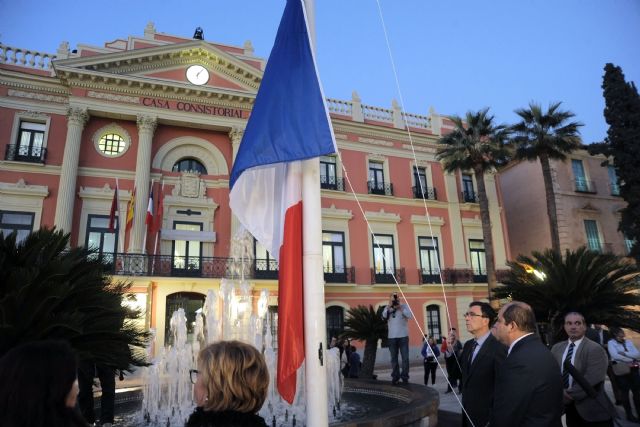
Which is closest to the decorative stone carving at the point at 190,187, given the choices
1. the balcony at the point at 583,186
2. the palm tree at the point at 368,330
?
the palm tree at the point at 368,330

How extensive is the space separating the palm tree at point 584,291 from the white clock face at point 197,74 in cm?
1979

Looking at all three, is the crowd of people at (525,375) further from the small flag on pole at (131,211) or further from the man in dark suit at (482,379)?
the small flag on pole at (131,211)

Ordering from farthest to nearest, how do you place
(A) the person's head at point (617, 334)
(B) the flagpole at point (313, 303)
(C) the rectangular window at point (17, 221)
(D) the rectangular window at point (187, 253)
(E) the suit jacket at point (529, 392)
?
1. (D) the rectangular window at point (187, 253)
2. (C) the rectangular window at point (17, 221)
3. (A) the person's head at point (617, 334)
4. (B) the flagpole at point (313, 303)
5. (E) the suit jacket at point (529, 392)

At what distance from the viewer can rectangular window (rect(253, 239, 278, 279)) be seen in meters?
23.1

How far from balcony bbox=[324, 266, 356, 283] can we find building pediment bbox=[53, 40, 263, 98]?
10.2m

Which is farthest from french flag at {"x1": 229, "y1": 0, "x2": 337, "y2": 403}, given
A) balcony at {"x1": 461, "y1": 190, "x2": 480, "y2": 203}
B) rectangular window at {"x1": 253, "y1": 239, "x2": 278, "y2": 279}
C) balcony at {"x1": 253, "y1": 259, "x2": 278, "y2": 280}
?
balcony at {"x1": 461, "y1": 190, "x2": 480, "y2": 203}

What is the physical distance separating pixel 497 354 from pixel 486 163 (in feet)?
78.8

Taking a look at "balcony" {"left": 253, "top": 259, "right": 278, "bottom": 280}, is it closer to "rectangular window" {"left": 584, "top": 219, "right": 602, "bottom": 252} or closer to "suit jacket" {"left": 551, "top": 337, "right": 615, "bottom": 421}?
"suit jacket" {"left": 551, "top": 337, "right": 615, "bottom": 421}

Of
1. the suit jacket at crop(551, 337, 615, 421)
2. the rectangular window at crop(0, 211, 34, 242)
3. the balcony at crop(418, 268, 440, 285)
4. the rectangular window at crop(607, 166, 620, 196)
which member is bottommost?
the suit jacket at crop(551, 337, 615, 421)

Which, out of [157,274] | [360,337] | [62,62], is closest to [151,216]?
[157,274]

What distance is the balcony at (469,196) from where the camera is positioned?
29.5 meters

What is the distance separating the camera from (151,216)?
20328mm

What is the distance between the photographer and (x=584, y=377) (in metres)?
4.23

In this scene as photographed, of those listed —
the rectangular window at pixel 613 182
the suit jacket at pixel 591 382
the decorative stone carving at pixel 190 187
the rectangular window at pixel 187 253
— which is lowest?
the suit jacket at pixel 591 382
